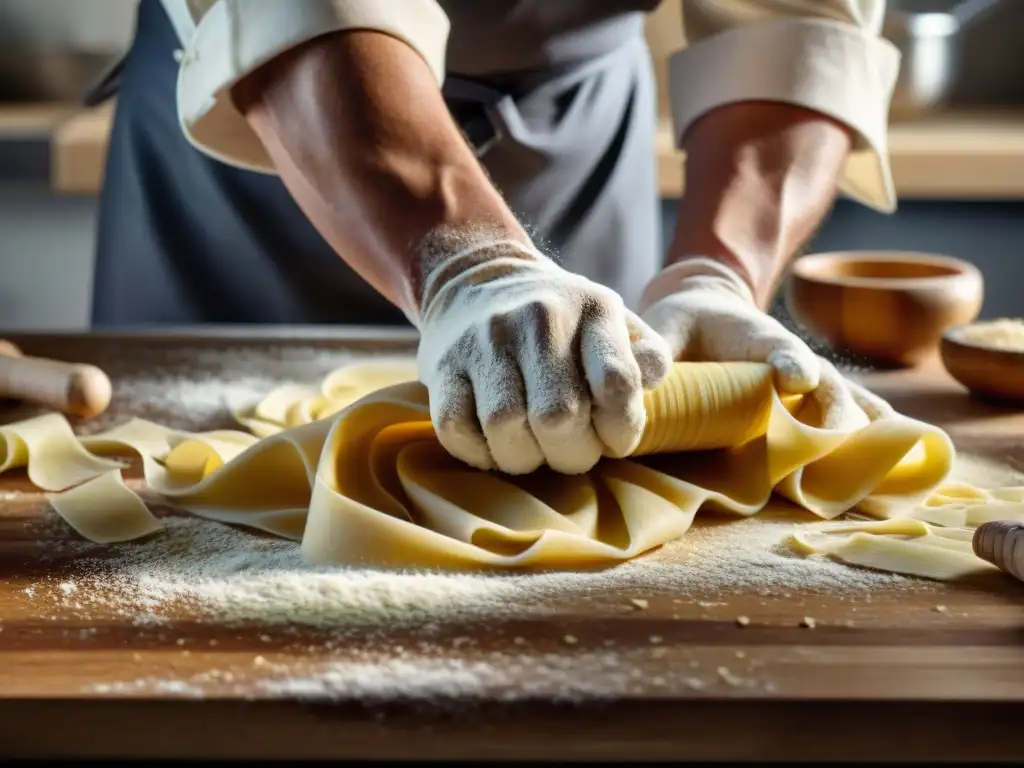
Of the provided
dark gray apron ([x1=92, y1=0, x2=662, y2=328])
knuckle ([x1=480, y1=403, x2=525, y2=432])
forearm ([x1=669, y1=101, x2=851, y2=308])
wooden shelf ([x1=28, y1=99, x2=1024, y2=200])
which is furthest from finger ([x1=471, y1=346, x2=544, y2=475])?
wooden shelf ([x1=28, y1=99, x2=1024, y2=200])

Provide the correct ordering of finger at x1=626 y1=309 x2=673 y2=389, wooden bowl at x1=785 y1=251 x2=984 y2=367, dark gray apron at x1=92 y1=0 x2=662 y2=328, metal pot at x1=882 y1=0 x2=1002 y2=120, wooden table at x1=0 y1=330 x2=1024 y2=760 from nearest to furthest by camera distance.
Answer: wooden table at x1=0 y1=330 x2=1024 y2=760, finger at x1=626 y1=309 x2=673 y2=389, wooden bowl at x1=785 y1=251 x2=984 y2=367, dark gray apron at x1=92 y1=0 x2=662 y2=328, metal pot at x1=882 y1=0 x2=1002 y2=120

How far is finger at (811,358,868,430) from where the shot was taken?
1.04 m

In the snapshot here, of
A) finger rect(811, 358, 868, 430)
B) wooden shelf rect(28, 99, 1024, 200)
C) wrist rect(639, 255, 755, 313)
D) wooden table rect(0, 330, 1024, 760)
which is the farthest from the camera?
wooden shelf rect(28, 99, 1024, 200)

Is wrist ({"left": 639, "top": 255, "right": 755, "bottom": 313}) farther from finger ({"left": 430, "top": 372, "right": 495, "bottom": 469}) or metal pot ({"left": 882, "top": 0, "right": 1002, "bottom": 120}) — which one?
metal pot ({"left": 882, "top": 0, "right": 1002, "bottom": 120})

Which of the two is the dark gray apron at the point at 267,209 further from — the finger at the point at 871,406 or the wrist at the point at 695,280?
the finger at the point at 871,406

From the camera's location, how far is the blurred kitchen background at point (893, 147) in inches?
99.2

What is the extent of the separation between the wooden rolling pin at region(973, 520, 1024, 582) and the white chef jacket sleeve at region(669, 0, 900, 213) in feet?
2.27

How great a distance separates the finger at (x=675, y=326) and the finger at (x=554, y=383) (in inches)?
8.4

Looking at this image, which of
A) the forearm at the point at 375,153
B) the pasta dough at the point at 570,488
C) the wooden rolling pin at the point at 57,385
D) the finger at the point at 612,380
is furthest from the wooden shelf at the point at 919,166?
the finger at the point at 612,380

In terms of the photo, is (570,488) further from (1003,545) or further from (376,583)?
(1003,545)

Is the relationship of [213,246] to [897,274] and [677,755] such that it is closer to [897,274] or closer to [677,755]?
[897,274]

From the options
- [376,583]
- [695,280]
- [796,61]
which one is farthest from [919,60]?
[376,583]

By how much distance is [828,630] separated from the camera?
78cm

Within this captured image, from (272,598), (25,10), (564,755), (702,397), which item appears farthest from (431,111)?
(25,10)
